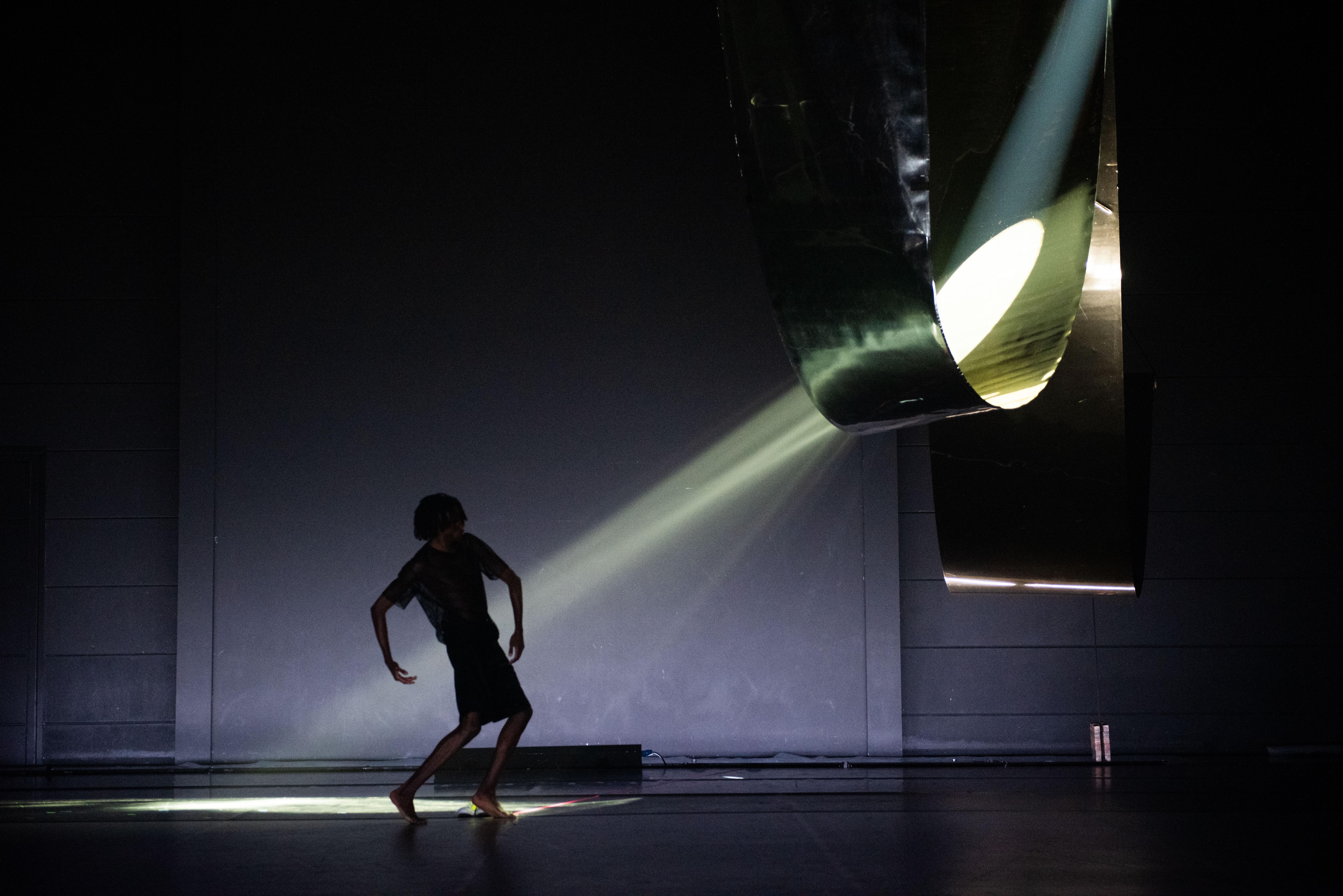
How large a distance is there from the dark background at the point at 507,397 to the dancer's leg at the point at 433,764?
91.3 inches

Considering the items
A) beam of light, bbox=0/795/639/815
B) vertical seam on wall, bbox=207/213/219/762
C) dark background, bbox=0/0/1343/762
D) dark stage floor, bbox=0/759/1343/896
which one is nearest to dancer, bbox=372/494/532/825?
beam of light, bbox=0/795/639/815

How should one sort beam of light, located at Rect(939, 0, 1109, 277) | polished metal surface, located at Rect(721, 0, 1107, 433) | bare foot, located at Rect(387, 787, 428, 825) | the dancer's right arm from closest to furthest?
polished metal surface, located at Rect(721, 0, 1107, 433) → beam of light, located at Rect(939, 0, 1109, 277) → bare foot, located at Rect(387, 787, 428, 825) → the dancer's right arm

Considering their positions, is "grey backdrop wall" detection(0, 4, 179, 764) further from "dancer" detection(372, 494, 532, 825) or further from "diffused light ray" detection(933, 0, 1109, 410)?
"diffused light ray" detection(933, 0, 1109, 410)

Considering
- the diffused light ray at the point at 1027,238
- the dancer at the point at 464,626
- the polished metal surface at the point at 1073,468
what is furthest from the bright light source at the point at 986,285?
the dancer at the point at 464,626

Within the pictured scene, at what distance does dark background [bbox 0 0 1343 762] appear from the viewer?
7.29 m

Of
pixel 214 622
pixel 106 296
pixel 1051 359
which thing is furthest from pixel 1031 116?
pixel 106 296

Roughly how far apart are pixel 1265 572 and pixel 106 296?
770 cm

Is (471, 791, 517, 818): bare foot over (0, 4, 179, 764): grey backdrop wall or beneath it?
beneath

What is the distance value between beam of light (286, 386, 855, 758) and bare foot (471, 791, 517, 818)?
7.83ft

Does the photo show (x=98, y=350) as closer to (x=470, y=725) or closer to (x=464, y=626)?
(x=464, y=626)

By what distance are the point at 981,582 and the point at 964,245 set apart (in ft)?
4.90

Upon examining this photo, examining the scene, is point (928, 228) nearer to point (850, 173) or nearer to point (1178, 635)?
point (850, 173)

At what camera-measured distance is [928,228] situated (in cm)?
175

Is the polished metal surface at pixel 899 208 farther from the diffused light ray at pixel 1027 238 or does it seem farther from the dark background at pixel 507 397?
the dark background at pixel 507 397
